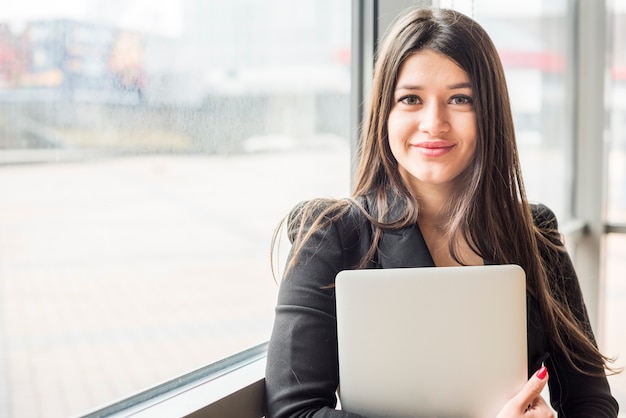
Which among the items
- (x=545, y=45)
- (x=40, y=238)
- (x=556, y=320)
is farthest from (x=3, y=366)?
(x=545, y=45)

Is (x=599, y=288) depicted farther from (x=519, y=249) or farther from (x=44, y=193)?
(x=44, y=193)

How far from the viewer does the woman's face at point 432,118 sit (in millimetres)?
1272

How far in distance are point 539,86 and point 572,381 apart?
1.94 meters

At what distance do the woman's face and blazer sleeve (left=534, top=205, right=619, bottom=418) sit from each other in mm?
333

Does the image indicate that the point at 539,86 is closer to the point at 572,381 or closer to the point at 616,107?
the point at 616,107

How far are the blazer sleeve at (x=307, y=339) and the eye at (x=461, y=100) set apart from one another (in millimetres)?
333

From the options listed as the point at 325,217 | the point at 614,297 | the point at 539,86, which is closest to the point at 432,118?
the point at 325,217

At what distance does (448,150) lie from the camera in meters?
1.28

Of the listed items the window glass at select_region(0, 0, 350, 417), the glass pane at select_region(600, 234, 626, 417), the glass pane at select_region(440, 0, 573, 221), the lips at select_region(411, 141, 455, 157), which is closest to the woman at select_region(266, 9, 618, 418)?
the lips at select_region(411, 141, 455, 157)

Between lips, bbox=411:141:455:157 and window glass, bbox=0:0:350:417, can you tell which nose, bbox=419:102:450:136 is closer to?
lips, bbox=411:141:455:157

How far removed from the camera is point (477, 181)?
1.32 m

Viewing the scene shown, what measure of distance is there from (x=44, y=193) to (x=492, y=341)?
0.73m

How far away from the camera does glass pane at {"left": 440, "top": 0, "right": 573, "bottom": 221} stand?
106 inches

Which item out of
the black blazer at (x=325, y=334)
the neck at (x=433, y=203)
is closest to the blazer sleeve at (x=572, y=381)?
the black blazer at (x=325, y=334)
